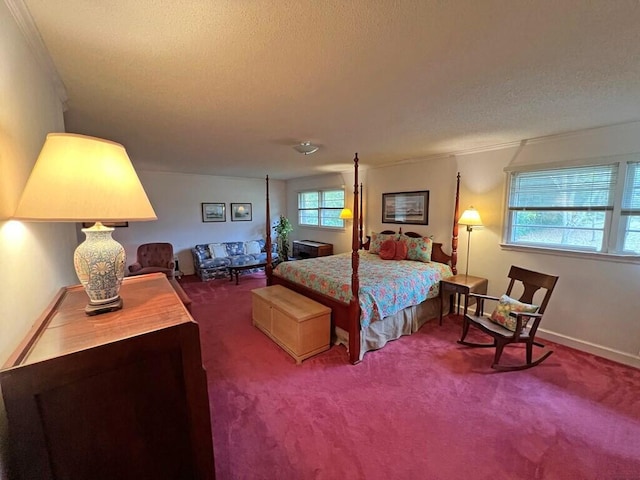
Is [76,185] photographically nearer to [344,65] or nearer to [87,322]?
[87,322]

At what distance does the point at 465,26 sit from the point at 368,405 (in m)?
2.46

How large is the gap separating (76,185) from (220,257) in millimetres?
5224

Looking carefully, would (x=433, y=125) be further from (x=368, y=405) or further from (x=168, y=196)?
(x=168, y=196)

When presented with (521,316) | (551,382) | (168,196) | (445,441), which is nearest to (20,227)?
(445,441)

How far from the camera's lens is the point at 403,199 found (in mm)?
4617

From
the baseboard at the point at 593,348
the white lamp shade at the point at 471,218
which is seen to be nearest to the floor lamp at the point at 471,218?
the white lamp shade at the point at 471,218

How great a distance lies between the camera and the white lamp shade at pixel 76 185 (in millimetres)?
889

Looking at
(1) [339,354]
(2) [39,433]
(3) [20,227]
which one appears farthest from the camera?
(1) [339,354]

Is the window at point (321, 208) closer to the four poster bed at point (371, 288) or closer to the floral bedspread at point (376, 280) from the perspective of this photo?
the four poster bed at point (371, 288)

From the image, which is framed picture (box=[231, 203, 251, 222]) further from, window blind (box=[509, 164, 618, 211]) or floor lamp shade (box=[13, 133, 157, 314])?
floor lamp shade (box=[13, 133, 157, 314])

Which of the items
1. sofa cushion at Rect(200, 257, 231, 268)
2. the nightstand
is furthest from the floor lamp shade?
sofa cushion at Rect(200, 257, 231, 268)

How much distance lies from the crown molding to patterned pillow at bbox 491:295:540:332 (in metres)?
3.82

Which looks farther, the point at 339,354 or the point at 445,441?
the point at 339,354

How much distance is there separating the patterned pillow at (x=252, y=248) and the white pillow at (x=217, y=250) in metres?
0.53
